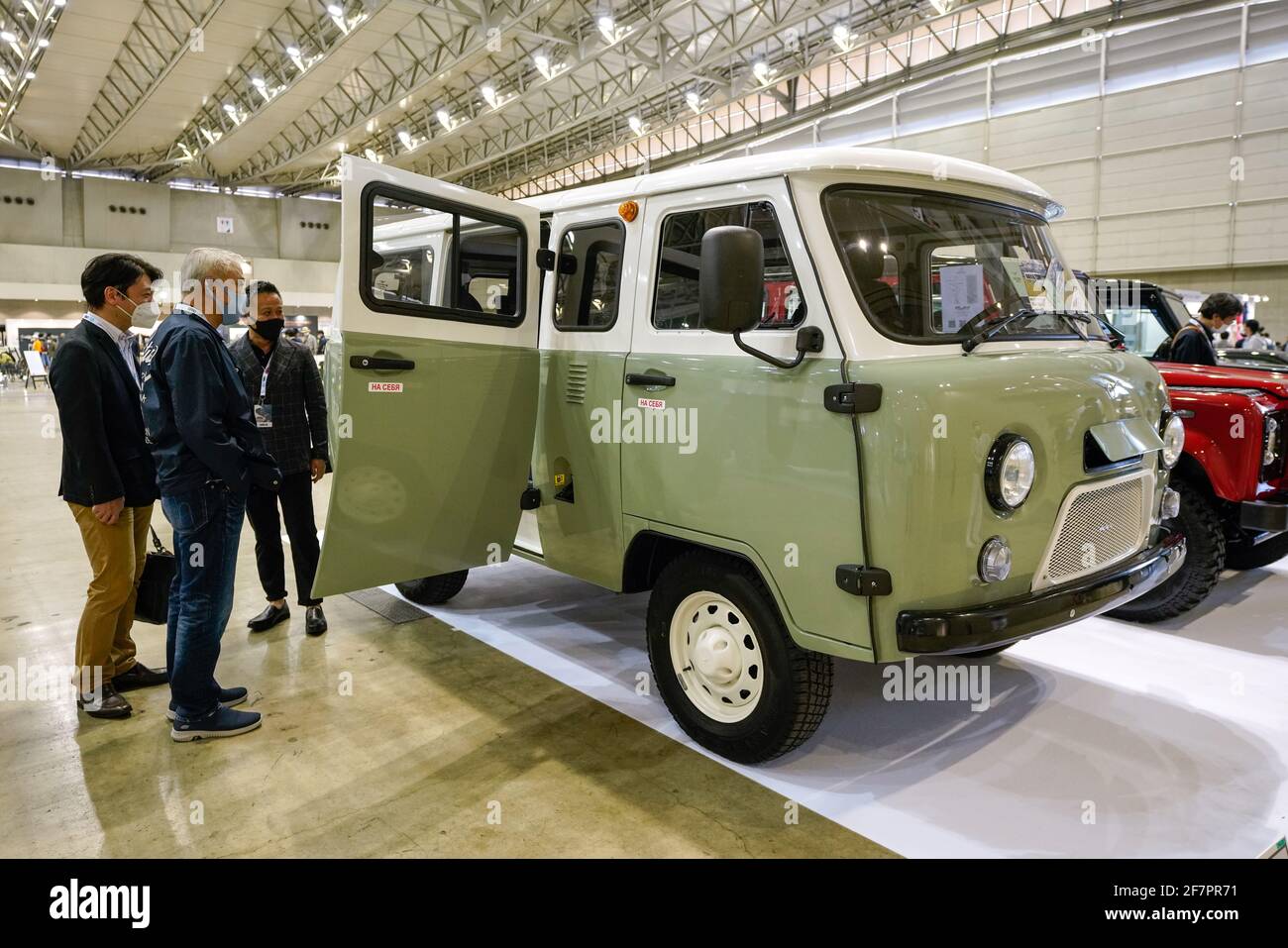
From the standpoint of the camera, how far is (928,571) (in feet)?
8.62

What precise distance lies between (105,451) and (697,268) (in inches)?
101

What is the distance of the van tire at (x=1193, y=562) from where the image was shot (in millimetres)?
4727

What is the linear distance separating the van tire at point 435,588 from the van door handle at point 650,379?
2209 millimetres

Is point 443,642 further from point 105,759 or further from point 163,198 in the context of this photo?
point 163,198

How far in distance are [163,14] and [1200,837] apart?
19911 mm

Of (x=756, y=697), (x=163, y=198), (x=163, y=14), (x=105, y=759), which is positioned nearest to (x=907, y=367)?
(x=756, y=697)

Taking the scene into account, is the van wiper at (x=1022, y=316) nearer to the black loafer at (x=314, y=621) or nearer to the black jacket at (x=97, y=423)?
the black jacket at (x=97, y=423)

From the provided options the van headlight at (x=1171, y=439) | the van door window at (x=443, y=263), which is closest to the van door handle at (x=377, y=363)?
the van door window at (x=443, y=263)

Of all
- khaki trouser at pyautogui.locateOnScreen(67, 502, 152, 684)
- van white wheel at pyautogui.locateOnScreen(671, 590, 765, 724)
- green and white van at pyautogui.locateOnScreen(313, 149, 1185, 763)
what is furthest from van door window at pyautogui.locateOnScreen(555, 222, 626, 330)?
khaki trouser at pyautogui.locateOnScreen(67, 502, 152, 684)

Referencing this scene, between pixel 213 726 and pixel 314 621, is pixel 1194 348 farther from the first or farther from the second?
pixel 213 726

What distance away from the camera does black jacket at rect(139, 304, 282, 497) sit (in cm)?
305

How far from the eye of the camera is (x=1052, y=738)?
3.47 metres
